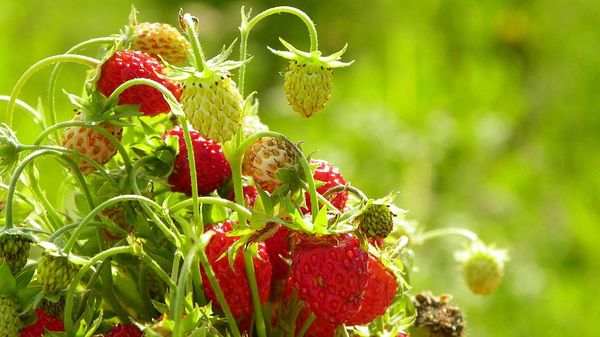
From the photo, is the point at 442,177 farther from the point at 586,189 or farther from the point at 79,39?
the point at 79,39

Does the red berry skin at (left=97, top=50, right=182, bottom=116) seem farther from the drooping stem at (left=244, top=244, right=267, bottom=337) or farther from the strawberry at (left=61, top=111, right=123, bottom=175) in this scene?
the drooping stem at (left=244, top=244, right=267, bottom=337)

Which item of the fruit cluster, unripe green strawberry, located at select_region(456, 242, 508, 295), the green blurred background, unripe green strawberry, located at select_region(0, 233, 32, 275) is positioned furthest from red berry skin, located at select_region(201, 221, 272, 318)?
the green blurred background

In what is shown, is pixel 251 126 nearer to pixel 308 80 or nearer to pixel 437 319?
pixel 308 80

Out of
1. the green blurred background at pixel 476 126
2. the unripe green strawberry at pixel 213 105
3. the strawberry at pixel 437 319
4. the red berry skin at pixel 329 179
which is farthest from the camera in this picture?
the green blurred background at pixel 476 126

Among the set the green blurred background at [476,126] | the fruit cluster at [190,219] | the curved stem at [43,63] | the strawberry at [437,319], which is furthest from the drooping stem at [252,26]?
the green blurred background at [476,126]

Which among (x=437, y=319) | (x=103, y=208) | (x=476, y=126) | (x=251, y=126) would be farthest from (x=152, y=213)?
(x=476, y=126)

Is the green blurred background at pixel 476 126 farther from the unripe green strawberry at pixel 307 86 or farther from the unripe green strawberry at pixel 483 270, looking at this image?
the unripe green strawberry at pixel 307 86

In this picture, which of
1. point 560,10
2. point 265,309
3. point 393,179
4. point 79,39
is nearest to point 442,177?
point 393,179
